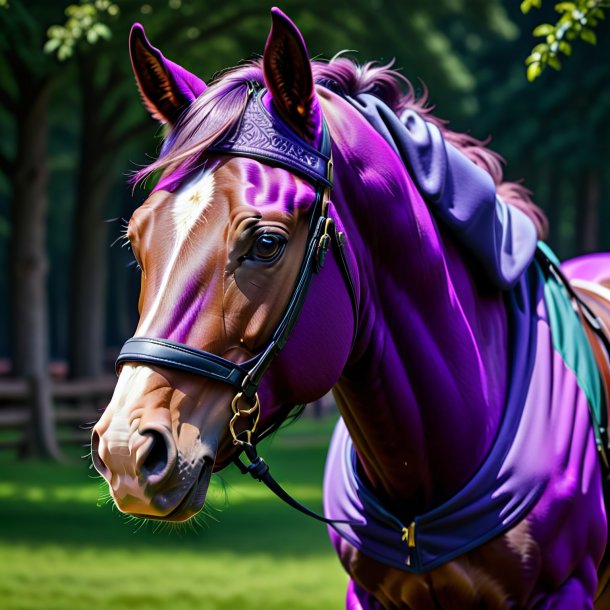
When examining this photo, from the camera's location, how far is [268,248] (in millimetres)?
2521

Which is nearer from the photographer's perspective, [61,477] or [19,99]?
[61,477]

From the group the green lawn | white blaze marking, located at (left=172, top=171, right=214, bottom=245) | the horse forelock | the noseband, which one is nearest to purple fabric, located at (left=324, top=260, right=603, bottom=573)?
the horse forelock

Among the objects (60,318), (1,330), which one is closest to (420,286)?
(60,318)

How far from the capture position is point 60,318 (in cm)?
3369

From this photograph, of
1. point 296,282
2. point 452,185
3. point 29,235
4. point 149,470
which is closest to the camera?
point 149,470

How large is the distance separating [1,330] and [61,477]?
23856mm

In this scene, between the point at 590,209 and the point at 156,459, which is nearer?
the point at 156,459

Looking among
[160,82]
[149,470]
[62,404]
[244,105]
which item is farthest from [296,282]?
[62,404]

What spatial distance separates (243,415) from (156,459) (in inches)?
10.3

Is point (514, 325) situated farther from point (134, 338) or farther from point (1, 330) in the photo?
point (1, 330)

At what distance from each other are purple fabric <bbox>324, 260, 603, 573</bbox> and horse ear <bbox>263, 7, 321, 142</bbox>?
98 centimetres

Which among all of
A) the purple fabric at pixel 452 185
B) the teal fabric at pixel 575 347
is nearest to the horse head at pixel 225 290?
the purple fabric at pixel 452 185

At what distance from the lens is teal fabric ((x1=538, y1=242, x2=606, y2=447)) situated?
10.4ft

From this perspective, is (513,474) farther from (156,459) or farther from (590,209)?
(590,209)
